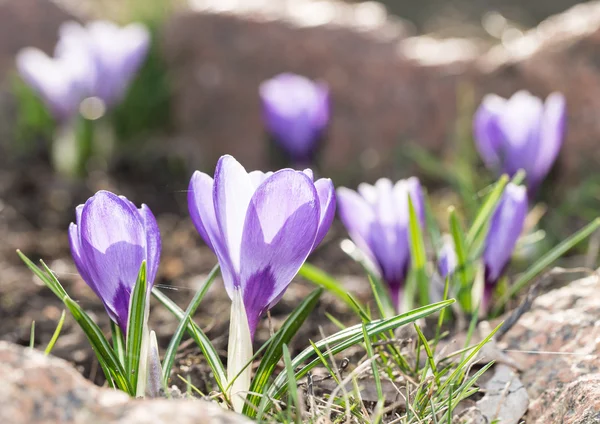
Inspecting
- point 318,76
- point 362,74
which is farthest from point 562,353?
point 318,76

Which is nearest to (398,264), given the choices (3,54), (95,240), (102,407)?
(95,240)

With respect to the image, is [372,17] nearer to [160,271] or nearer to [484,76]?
[484,76]

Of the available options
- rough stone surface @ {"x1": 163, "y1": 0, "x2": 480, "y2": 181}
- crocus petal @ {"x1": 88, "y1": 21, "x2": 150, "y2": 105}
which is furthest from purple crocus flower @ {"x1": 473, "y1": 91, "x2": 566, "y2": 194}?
crocus petal @ {"x1": 88, "y1": 21, "x2": 150, "y2": 105}

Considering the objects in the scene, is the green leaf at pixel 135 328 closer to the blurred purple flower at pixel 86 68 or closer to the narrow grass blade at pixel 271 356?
the narrow grass blade at pixel 271 356

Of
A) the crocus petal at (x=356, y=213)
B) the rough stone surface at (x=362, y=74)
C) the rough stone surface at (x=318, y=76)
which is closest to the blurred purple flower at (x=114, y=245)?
the crocus petal at (x=356, y=213)

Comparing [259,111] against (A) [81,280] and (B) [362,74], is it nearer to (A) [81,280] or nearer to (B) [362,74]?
(B) [362,74]

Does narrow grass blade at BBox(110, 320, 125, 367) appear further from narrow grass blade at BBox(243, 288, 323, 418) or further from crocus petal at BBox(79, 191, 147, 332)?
narrow grass blade at BBox(243, 288, 323, 418)
